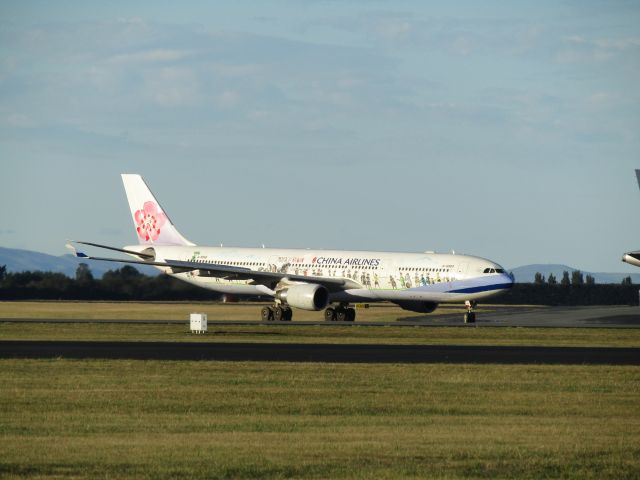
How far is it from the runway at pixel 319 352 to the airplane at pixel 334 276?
957 inches

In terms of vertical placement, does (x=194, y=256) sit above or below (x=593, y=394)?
above

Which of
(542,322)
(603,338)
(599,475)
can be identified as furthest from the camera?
(542,322)

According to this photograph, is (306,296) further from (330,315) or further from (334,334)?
(334,334)

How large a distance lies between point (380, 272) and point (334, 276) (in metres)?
3.05

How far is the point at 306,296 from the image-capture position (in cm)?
7012

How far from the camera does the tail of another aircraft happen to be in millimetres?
84438

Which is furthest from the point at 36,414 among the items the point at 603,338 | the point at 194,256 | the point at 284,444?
the point at 194,256

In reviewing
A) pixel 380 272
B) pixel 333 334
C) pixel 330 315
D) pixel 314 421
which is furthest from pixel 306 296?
pixel 314 421

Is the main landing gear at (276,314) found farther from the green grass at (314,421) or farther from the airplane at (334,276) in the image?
the green grass at (314,421)

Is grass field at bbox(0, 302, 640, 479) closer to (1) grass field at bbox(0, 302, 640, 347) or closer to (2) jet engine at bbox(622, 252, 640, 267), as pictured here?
(1) grass field at bbox(0, 302, 640, 347)

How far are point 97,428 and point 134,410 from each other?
2.68m

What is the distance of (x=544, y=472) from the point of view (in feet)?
57.8

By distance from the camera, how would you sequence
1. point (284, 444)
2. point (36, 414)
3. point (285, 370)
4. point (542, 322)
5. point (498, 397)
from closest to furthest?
point (284, 444)
point (36, 414)
point (498, 397)
point (285, 370)
point (542, 322)

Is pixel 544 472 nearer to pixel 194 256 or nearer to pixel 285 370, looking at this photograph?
pixel 285 370
